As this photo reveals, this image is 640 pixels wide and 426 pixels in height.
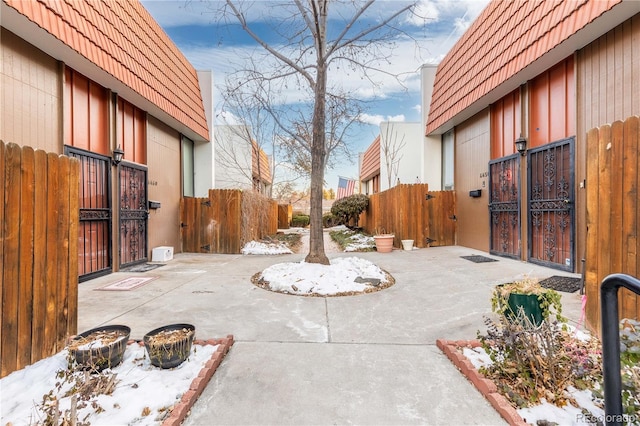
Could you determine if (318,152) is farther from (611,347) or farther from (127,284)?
(611,347)

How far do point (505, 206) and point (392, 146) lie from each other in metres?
7.14

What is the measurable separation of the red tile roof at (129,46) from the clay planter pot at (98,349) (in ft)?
12.4

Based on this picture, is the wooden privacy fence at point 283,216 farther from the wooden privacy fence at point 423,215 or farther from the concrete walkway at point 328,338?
the concrete walkway at point 328,338

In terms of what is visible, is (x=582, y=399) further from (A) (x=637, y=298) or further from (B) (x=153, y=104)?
(B) (x=153, y=104)

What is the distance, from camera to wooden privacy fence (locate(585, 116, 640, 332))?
2148 mm

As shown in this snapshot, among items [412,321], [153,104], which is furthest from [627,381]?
[153,104]

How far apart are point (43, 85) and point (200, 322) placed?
4353mm

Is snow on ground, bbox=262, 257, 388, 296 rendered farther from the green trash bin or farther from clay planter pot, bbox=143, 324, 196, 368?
the green trash bin

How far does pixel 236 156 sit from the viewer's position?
1264 centimetres

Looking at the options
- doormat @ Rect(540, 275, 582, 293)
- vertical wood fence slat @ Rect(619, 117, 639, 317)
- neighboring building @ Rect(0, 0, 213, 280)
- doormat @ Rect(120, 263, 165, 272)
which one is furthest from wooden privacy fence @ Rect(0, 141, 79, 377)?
doormat @ Rect(540, 275, 582, 293)

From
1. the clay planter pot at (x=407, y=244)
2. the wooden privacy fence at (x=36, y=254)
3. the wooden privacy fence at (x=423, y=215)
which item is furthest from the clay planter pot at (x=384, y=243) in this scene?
the wooden privacy fence at (x=36, y=254)

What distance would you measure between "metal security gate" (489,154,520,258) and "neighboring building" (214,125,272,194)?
8630 mm

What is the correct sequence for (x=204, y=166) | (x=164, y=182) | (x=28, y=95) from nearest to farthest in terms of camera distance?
(x=28, y=95) → (x=164, y=182) → (x=204, y=166)

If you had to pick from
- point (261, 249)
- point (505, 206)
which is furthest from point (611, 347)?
point (261, 249)
